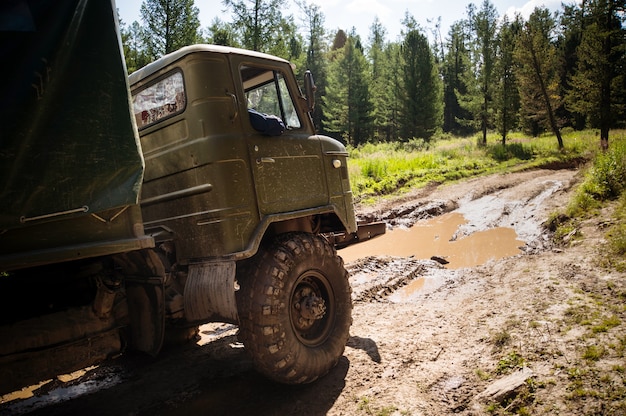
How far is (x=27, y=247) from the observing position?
6.56ft

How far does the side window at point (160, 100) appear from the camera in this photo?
3.26 meters

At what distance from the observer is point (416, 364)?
350 cm

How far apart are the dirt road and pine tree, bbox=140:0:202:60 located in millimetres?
18799

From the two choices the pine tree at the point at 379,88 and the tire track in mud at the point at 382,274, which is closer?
the tire track in mud at the point at 382,274

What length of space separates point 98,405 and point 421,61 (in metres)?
34.2

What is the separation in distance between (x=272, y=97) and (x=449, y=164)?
16997 mm

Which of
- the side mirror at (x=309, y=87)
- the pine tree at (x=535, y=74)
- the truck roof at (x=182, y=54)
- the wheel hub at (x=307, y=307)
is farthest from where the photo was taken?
the pine tree at (x=535, y=74)

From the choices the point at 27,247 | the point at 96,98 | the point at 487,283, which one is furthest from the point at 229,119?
the point at 487,283

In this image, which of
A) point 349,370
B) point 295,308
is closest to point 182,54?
point 295,308

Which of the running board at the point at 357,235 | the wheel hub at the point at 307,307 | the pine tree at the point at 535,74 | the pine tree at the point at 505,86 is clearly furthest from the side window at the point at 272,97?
the pine tree at the point at 505,86

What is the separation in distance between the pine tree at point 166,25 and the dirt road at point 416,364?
18799 millimetres

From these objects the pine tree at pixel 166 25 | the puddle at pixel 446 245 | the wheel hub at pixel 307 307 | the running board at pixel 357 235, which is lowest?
the puddle at pixel 446 245

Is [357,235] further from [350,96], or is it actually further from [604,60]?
[350,96]

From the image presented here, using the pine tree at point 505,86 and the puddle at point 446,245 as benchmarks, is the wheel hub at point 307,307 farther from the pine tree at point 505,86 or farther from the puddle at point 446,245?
the pine tree at point 505,86
